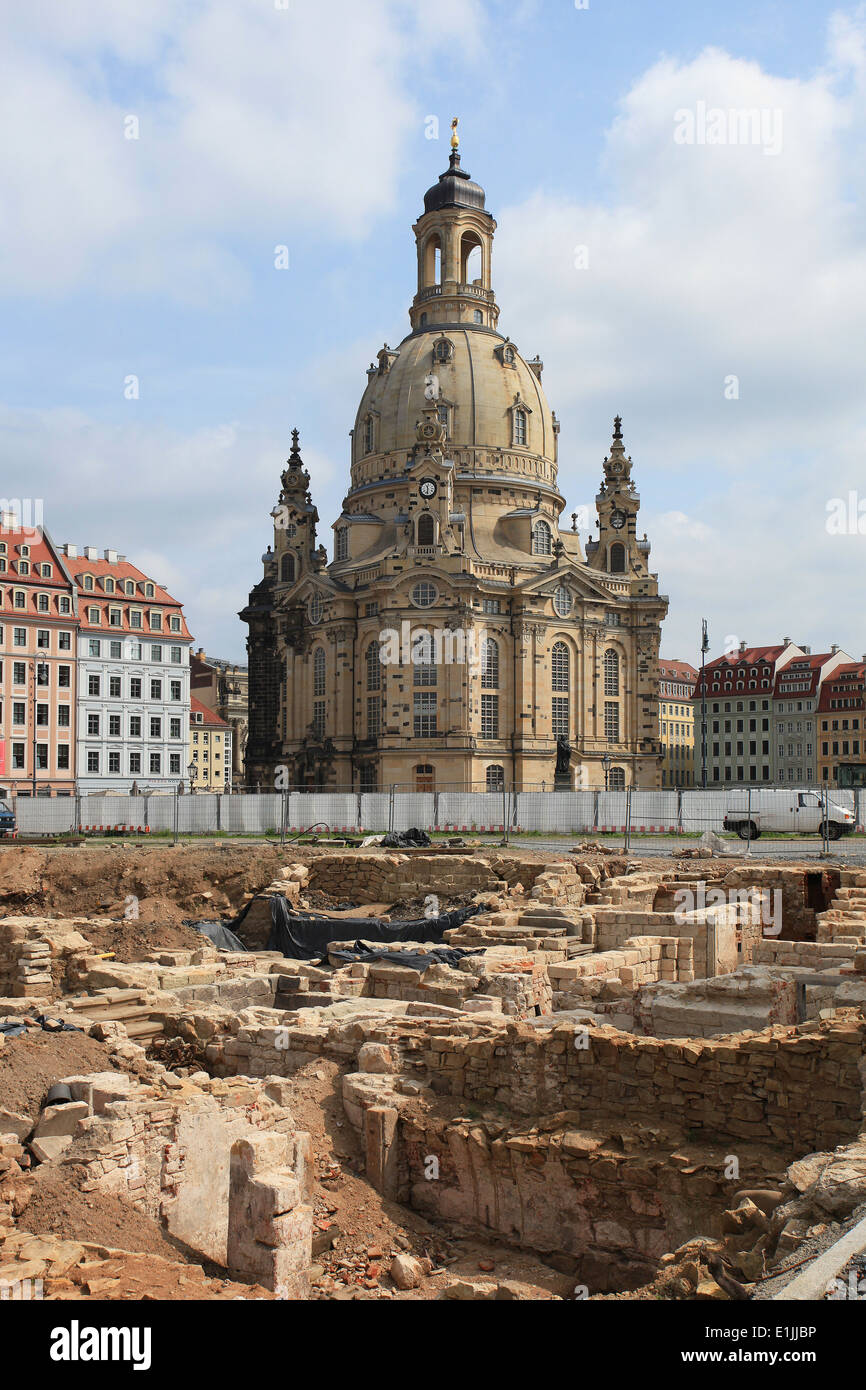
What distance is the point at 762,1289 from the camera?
298 inches

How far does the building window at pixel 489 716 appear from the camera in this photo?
73.8 m

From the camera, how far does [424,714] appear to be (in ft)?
238

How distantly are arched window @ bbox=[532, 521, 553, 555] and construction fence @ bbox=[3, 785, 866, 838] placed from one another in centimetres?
3766

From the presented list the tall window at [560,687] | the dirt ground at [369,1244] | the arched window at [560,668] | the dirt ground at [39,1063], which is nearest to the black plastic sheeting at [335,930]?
the dirt ground at [39,1063]

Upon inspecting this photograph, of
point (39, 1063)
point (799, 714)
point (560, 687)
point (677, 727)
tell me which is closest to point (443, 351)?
point (560, 687)

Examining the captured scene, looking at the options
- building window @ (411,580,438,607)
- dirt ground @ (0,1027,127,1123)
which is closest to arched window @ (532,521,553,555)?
building window @ (411,580,438,607)

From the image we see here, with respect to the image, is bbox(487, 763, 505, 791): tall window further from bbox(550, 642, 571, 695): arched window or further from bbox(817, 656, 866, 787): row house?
bbox(817, 656, 866, 787): row house

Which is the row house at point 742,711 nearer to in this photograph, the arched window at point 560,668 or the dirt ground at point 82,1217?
the arched window at point 560,668

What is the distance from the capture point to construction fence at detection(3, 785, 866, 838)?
41594 mm

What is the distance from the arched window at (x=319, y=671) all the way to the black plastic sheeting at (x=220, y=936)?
51570mm

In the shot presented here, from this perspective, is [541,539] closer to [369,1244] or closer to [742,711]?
[742,711]
